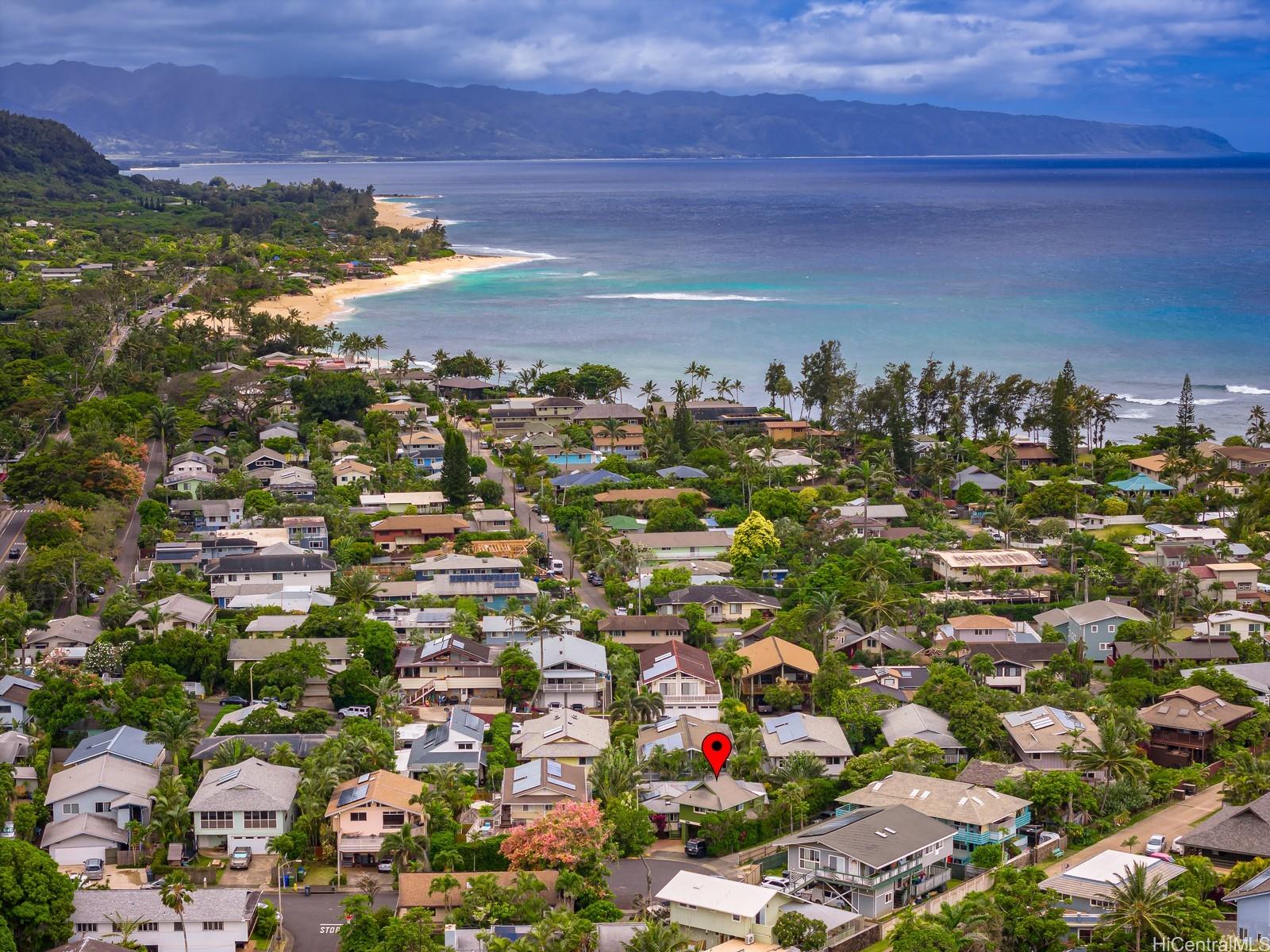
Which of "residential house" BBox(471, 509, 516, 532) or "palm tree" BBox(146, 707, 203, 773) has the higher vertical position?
"residential house" BBox(471, 509, 516, 532)

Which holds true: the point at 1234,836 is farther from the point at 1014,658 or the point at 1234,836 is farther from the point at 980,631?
the point at 980,631

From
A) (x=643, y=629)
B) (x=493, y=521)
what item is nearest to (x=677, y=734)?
(x=643, y=629)

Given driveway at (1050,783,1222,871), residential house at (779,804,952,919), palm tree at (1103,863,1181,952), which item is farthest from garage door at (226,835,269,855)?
palm tree at (1103,863,1181,952)

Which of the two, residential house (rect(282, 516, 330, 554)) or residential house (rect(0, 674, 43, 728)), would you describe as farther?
residential house (rect(282, 516, 330, 554))

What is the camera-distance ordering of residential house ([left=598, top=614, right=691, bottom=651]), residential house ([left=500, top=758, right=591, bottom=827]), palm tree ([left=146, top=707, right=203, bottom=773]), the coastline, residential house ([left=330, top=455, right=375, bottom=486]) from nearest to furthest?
residential house ([left=500, top=758, right=591, bottom=827])
palm tree ([left=146, top=707, right=203, bottom=773])
residential house ([left=598, top=614, right=691, bottom=651])
residential house ([left=330, top=455, right=375, bottom=486])
the coastline

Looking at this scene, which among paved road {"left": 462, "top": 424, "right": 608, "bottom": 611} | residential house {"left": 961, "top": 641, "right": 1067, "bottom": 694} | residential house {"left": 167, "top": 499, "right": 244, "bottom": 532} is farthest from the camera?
residential house {"left": 167, "top": 499, "right": 244, "bottom": 532}

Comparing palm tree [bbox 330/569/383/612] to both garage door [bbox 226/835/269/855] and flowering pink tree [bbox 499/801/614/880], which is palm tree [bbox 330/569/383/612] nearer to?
garage door [bbox 226/835/269/855]

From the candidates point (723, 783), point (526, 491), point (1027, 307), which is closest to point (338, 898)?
point (723, 783)
